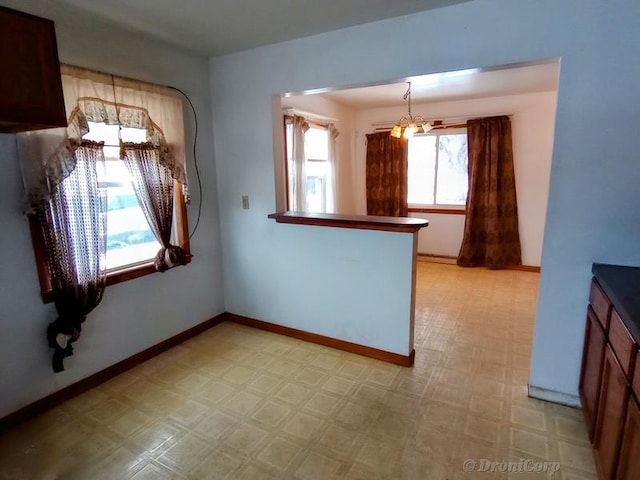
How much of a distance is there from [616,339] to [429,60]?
1738mm

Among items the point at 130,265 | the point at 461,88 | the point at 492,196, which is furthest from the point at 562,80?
the point at 492,196

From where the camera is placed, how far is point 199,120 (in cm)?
287

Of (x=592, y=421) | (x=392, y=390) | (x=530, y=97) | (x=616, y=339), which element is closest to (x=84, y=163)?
(x=392, y=390)

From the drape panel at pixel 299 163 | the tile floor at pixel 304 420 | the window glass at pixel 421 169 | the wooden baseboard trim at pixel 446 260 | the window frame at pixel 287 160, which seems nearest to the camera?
the tile floor at pixel 304 420

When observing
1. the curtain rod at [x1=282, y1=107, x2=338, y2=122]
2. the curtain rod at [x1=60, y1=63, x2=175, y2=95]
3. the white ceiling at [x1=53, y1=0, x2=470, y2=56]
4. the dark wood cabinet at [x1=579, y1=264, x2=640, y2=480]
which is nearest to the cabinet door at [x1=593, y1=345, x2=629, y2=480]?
the dark wood cabinet at [x1=579, y1=264, x2=640, y2=480]

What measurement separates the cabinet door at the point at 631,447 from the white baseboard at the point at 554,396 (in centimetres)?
87

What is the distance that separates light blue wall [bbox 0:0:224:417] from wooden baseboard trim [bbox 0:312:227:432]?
0.13 feet

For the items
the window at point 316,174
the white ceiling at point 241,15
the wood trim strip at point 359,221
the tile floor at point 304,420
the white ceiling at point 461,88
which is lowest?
the tile floor at point 304,420

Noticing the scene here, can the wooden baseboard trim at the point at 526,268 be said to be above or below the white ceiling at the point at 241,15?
below

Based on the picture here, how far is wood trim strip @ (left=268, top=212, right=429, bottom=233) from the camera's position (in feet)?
7.60

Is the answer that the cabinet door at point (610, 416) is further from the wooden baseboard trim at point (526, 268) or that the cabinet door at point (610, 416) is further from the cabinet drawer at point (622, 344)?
the wooden baseboard trim at point (526, 268)

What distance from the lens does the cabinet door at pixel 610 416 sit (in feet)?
4.25

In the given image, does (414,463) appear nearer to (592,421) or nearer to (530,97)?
(592,421)

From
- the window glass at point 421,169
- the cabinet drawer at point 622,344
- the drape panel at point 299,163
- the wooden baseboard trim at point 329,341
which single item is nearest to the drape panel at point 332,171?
the drape panel at point 299,163
